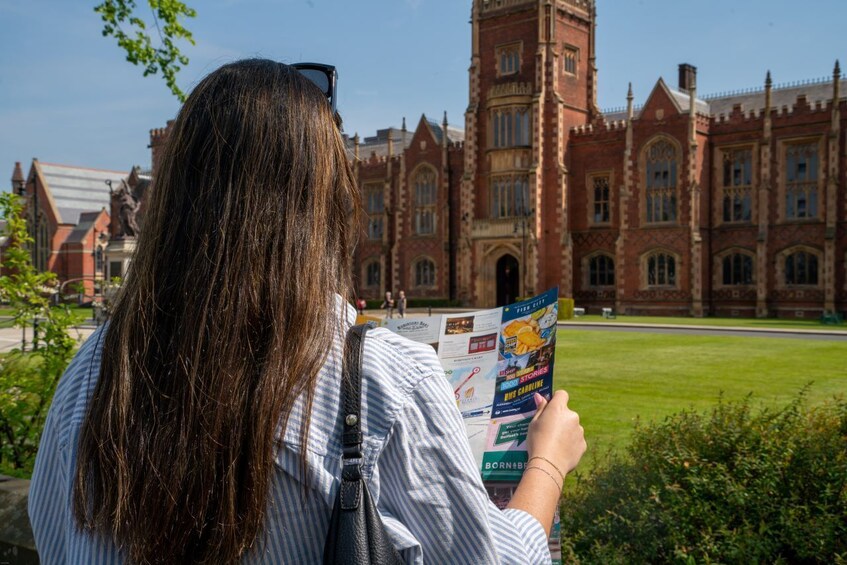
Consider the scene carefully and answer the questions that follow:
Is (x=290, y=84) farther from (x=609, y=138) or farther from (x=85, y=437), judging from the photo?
(x=609, y=138)

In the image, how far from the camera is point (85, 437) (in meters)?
1.45

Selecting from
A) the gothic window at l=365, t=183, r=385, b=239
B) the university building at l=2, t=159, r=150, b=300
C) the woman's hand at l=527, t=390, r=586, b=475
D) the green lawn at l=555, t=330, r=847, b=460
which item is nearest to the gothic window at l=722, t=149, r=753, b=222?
the green lawn at l=555, t=330, r=847, b=460

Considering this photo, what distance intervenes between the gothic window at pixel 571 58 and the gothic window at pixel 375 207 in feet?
44.0

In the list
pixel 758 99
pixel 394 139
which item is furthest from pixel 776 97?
pixel 394 139

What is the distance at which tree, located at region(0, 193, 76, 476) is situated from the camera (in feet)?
17.3

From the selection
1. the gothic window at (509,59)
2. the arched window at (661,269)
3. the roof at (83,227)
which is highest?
the gothic window at (509,59)

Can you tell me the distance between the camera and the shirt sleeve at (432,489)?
1.37 meters

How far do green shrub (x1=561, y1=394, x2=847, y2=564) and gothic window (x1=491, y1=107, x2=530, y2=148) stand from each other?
34115 millimetres

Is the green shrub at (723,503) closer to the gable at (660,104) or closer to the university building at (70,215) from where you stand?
the gable at (660,104)

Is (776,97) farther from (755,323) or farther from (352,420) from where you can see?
(352,420)

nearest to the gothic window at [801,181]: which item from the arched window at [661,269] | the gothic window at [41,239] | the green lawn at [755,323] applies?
the green lawn at [755,323]

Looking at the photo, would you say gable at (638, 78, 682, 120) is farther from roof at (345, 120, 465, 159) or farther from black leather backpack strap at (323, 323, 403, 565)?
black leather backpack strap at (323, 323, 403, 565)

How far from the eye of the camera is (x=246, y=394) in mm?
1382

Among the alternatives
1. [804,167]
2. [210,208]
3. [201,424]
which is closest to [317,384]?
[201,424]
